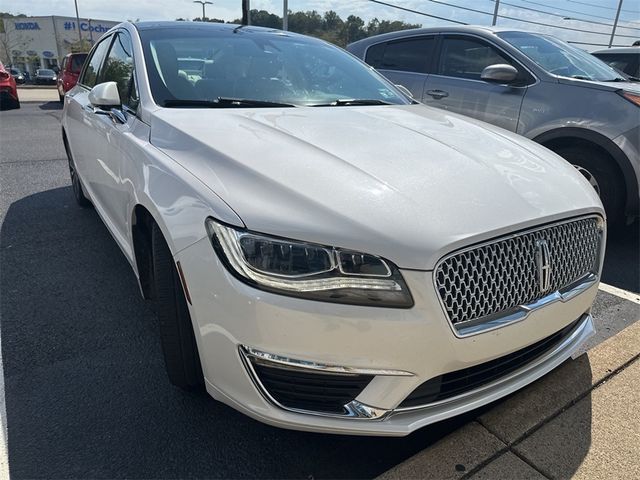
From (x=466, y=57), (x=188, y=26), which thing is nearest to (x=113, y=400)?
(x=188, y=26)

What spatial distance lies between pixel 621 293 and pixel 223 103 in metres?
2.89

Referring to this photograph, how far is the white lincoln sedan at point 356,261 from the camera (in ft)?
4.90

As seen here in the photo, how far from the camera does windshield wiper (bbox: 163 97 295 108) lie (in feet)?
8.03

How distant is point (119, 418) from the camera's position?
2.04m

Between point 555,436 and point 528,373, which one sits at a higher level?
point 528,373

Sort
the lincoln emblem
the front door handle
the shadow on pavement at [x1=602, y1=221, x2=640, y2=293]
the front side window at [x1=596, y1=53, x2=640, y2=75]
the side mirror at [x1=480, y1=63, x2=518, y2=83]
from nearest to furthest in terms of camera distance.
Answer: the lincoln emblem, the shadow on pavement at [x1=602, y1=221, x2=640, y2=293], the side mirror at [x1=480, y1=63, x2=518, y2=83], the front door handle, the front side window at [x1=596, y1=53, x2=640, y2=75]

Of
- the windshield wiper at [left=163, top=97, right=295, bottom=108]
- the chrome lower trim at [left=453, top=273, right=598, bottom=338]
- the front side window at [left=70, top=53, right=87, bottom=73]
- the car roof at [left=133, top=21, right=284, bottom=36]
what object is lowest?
the front side window at [left=70, top=53, right=87, bottom=73]

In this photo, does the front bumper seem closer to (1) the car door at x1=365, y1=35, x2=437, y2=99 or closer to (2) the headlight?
(2) the headlight

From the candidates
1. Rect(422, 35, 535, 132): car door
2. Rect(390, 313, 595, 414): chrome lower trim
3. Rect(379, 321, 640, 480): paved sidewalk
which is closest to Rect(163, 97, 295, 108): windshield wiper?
Rect(390, 313, 595, 414): chrome lower trim

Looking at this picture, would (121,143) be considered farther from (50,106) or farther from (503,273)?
(50,106)

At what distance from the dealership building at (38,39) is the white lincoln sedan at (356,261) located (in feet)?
246

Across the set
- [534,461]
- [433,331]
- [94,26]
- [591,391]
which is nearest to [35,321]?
[433,331]

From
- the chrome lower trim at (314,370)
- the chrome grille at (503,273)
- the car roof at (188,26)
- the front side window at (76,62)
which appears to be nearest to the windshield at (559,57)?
the car roof at (188,26)

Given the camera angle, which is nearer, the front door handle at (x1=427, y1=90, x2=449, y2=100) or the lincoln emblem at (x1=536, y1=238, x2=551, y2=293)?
the lincoln emblem at (x1=536, y1=238, x2=551, y2=293)
